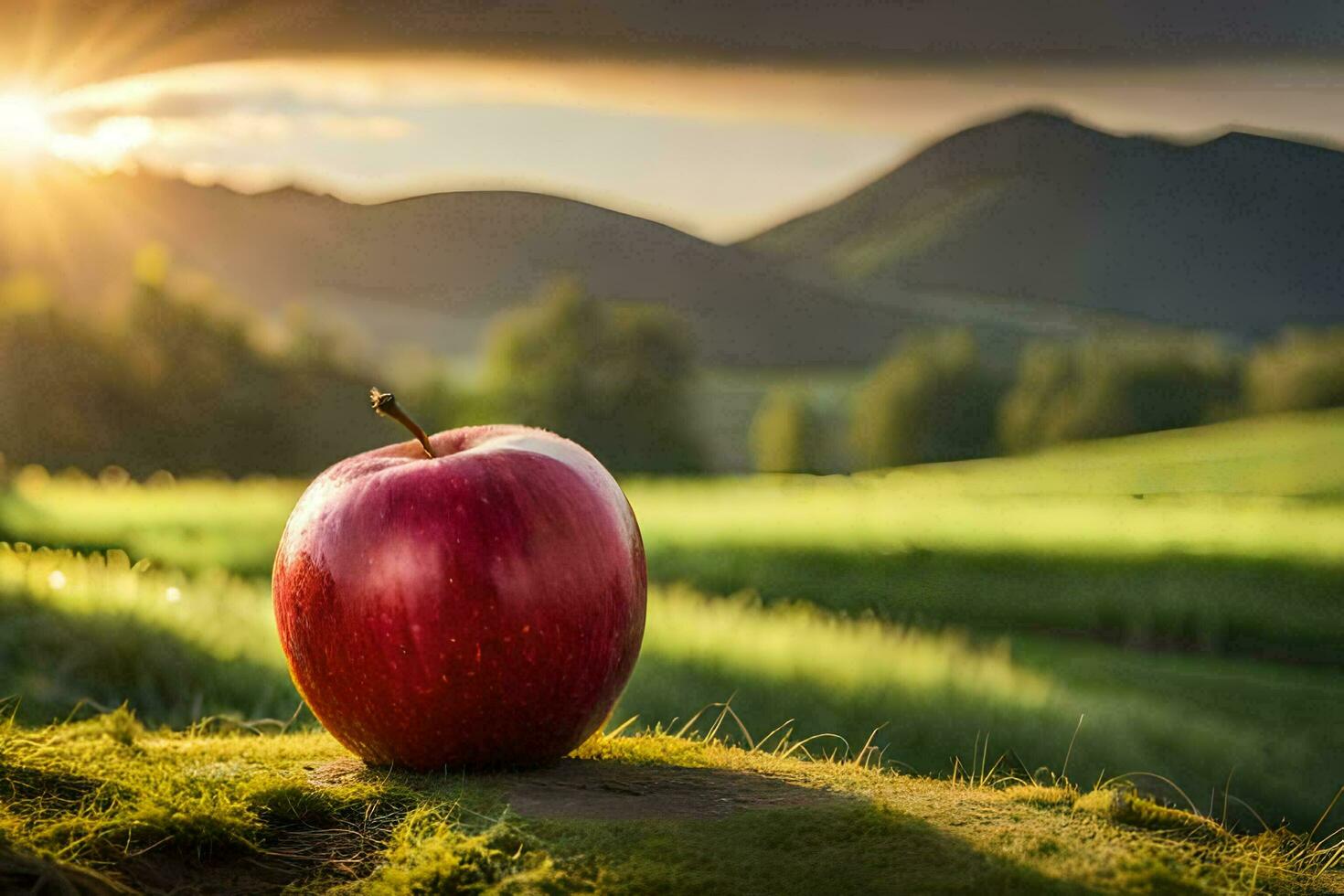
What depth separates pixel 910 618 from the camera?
15.4 meters

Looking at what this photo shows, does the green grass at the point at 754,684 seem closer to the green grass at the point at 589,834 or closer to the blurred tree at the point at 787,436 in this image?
the green grass at the point at 589,834

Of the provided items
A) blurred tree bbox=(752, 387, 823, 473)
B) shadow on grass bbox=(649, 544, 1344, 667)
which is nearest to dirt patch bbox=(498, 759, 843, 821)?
shadow on grass bbox=(649, 544, 1344, 667)

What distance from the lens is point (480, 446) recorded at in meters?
4.59

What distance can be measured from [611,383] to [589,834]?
42.8 metres

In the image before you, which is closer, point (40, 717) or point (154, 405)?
point (40, 717)

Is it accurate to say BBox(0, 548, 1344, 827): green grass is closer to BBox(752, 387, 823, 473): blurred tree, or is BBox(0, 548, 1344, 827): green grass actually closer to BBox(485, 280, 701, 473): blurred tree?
BBox(485, 280, 701, 473): blurred tree

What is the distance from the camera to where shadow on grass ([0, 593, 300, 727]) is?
26.6 ft

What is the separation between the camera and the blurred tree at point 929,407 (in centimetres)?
5350

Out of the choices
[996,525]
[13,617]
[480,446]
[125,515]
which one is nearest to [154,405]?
[125,515]

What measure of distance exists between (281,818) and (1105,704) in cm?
839

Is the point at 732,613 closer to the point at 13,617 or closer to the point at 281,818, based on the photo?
the point at 13,617

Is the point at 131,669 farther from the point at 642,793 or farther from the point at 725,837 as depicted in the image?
the point at 725,837

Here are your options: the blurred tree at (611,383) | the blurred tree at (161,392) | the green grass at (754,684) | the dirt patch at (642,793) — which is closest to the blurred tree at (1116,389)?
the blurred tree at (611,383)

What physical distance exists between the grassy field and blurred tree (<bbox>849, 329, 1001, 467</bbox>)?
25.5 metres
